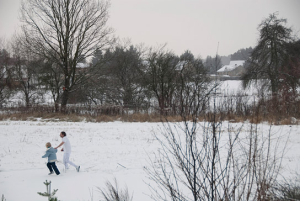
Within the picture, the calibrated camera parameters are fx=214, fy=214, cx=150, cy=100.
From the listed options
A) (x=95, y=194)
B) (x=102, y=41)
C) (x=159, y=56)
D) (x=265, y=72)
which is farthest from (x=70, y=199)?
(x=265, y=72)

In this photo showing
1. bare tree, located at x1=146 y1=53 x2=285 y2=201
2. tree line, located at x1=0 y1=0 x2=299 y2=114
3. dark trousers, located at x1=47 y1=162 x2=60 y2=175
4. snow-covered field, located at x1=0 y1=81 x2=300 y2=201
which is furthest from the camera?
tree line, located at x1=0 y1=0 x2=299 y2=114

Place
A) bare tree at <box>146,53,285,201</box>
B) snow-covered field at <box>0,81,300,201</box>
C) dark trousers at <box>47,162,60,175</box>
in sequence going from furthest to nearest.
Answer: dark trousers at <box>47,162,60,175</box> < snow-covered field at <box>0,81,300,201</box> < bare tree at <box>146,53,285,201</box>

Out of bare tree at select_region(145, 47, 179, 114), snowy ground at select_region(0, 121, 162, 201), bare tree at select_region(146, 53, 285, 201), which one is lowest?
snowy ground at select_region(0, 121, 162, 201)

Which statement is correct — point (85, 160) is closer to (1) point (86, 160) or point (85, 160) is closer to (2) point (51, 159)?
(1) point (86, 160)

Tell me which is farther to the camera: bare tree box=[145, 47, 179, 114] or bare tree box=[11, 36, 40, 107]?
bare tree box=[11, 36, 40, 107]

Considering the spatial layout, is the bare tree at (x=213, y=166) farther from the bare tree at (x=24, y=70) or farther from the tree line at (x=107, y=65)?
the bare tree at (x=24, y=70)

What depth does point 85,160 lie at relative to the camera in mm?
7594

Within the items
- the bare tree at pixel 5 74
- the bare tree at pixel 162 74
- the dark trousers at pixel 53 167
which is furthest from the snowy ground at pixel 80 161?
the bare tree at pixel 5 74

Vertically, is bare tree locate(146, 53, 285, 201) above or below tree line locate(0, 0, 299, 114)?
below

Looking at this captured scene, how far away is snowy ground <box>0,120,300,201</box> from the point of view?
5.30m

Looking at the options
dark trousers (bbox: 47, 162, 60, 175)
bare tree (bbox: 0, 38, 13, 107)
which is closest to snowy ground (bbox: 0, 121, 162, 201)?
dark trousers (bbox: 47, 162, 60, 175)

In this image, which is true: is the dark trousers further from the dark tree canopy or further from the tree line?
the dark tree canopy

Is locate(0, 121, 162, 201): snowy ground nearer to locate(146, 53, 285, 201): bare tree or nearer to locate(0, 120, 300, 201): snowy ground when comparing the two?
locate(0, 120, 300, 201): snowy ground

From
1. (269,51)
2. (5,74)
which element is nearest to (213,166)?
(269,51)
